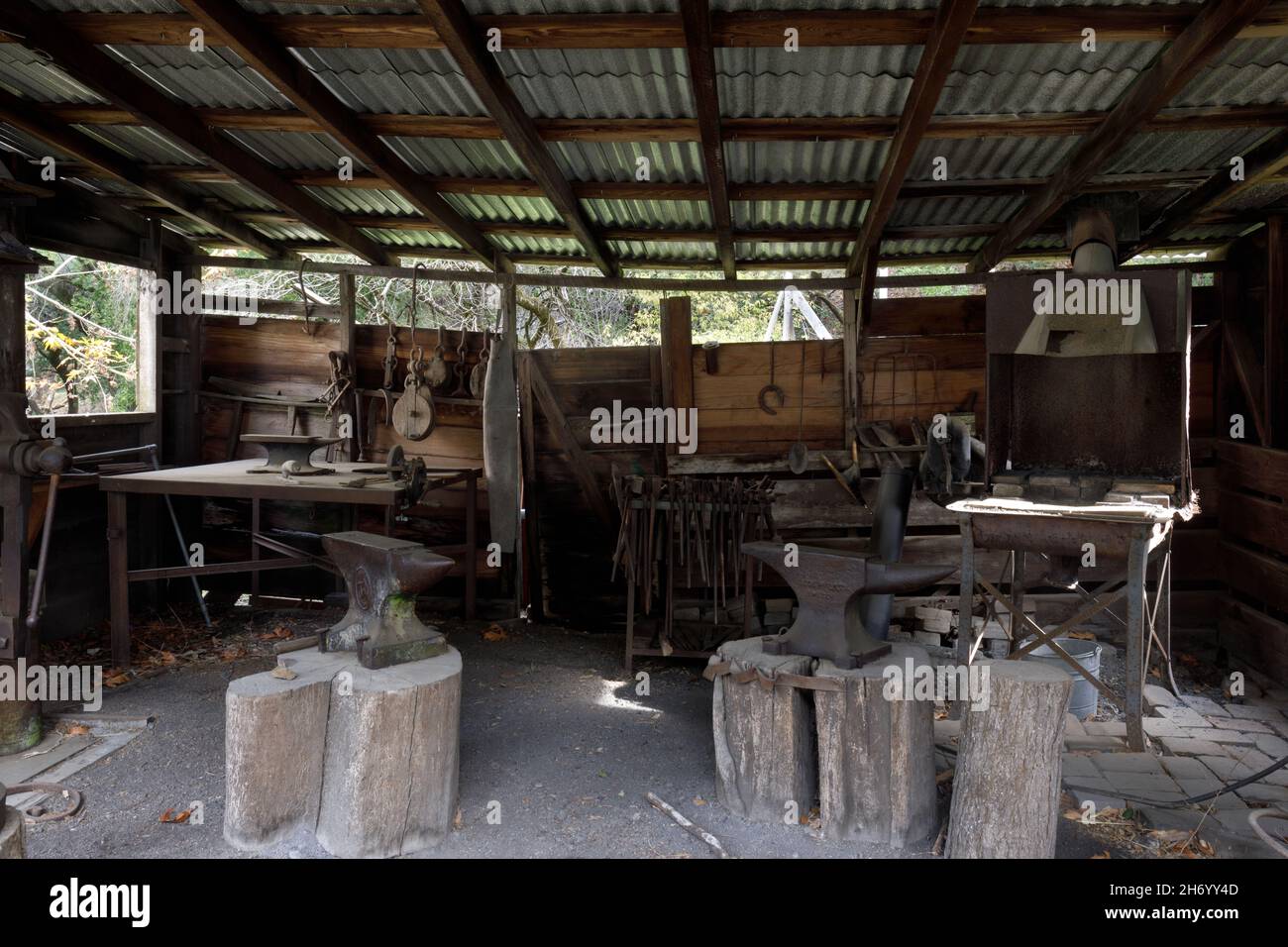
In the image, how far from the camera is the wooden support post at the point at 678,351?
695 centimetres

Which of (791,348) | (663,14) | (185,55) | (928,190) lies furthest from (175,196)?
(928,190)

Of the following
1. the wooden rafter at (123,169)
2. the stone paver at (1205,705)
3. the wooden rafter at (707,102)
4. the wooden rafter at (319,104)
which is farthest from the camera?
the stone paver at (1205,705)

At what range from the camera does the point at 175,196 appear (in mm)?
6191

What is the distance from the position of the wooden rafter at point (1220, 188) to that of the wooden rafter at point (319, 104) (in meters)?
4.99

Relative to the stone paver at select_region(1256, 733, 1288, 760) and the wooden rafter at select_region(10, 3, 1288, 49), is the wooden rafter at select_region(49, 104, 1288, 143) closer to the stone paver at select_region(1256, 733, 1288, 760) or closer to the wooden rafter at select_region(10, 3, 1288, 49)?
the wooden rafter at select_region(10, 3, 1288, 49)

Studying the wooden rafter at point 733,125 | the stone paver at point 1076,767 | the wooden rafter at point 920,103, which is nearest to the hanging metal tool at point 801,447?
the wooden rafter at point 920,103

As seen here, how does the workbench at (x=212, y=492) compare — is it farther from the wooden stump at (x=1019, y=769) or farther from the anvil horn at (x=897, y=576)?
the wooden stump at (x=1019, y=769)

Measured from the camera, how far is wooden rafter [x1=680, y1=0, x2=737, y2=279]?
3580mm

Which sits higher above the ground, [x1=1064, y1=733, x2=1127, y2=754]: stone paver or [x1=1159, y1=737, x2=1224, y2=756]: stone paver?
[x1=1064, y1=733, x2=1127, y2=754]: stone paver

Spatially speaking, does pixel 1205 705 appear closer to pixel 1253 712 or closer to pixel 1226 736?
pixel 1253 712

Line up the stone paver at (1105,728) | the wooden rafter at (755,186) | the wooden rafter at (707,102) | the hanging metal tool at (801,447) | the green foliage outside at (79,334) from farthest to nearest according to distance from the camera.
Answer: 1. the green foliage outside at (79,334)
2. the hanging metal tool at (801,447)
3. the wooden rafter at (755,186)
4. the stone paver at (1105,728)
5. the wooden rafter at (707,102)

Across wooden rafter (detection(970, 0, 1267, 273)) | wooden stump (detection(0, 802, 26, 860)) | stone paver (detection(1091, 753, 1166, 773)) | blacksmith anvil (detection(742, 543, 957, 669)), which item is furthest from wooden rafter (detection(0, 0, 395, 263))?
stone paver (detection(1091, 753, 1166, 773))

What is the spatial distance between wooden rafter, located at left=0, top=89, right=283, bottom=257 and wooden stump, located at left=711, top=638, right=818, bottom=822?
4977 millimetres

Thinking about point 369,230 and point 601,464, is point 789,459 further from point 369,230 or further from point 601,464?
point 369,230
